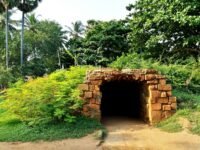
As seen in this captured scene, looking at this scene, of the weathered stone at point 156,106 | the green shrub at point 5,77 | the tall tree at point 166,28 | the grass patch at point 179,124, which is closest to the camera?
the grass patch at point 179,124

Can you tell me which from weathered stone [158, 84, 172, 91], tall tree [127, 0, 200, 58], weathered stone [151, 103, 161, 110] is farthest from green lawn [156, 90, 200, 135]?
tall tree [127, 0, 200, 58]

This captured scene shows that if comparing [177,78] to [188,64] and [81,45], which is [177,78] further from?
[81,45]

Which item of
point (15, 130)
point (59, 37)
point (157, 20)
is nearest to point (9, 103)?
point (15, 130)

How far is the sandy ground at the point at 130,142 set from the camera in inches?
286

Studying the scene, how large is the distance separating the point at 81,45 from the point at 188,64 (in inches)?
484

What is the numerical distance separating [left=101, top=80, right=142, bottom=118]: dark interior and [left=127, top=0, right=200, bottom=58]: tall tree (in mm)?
3714

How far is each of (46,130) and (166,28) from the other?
375 inches

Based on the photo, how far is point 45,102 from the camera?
8.55 meters

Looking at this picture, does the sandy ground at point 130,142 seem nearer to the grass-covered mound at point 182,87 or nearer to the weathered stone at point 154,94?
the grass-covered mound at point 182,87

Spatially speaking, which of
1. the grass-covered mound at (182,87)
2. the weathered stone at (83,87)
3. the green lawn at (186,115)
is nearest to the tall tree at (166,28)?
the grass-covered mound at (182,87)

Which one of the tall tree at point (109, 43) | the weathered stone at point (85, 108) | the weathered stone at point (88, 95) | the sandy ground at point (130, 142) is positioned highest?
the tall tree at point (109, 43)

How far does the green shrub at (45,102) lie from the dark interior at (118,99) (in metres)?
3.80

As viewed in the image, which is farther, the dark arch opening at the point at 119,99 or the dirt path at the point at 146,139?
the dark arch opening at the point at 119,99

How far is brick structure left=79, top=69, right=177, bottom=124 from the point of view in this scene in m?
Result: 9.21
